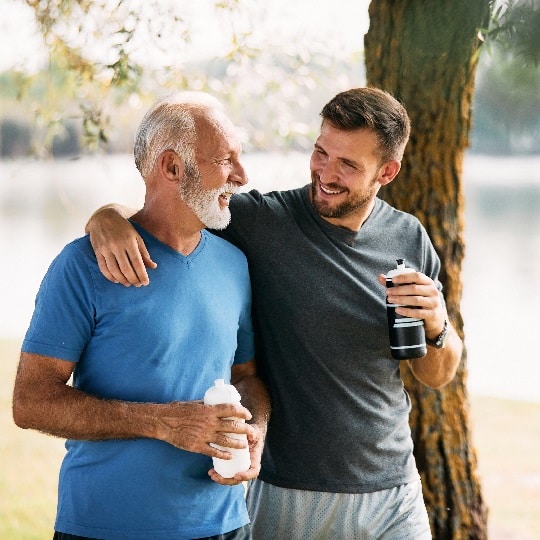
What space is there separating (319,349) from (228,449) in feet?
1.62

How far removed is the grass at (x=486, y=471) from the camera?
5.73 metres

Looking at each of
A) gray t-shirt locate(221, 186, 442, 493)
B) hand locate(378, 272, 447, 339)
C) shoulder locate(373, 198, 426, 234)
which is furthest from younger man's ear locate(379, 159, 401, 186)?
hand locate(378, 272, 447, 339)

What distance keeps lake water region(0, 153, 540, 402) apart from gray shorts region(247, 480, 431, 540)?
498cm

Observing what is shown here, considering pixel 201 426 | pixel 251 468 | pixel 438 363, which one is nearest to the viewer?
pixel 201 426

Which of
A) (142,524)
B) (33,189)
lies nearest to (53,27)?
(142,524)

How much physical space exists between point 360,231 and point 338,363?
14.7 inches

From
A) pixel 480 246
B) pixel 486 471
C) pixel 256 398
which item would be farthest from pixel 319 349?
pixel 480 246

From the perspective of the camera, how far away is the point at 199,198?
2262 millimetres

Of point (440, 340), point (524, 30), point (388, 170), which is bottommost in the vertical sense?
point (440, 340)

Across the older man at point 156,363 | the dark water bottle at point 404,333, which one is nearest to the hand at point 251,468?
the older man at point 156,363

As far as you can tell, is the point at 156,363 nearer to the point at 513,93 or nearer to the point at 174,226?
the point at 174,226

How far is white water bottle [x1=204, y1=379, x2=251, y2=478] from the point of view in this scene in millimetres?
2053

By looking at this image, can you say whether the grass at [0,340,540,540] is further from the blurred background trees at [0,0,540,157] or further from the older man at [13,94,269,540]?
the older man at [13,94,269,540]

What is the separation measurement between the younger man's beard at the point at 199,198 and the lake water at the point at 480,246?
16.7ft
